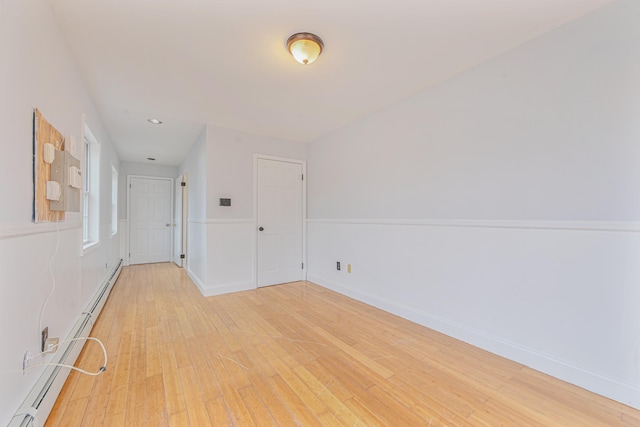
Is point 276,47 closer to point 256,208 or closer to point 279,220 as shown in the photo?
point 256,208

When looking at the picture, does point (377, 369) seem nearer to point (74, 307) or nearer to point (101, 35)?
point (74, 307)

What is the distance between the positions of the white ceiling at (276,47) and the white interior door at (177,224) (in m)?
2.79

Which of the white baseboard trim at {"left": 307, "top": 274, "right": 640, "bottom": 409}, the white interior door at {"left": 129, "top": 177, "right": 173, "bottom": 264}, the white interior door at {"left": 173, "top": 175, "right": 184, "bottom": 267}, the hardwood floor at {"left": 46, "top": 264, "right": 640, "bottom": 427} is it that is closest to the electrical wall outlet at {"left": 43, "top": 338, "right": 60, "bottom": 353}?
the hardwood floor at {"left": 46, "top": 264, "right": 640, "bottom": 427}

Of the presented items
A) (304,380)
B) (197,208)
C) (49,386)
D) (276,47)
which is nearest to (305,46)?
(276,47)

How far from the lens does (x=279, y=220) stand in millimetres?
4168

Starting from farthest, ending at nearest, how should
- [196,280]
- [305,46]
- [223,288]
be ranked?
1. [196,280]
2. [223,288]
3. [305,46]

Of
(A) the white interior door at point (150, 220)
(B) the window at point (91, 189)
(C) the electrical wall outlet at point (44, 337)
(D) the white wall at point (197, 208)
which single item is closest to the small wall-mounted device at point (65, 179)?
(C) the electrical wall outlet at point (44, 337)

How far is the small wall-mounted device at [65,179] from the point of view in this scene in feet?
5.20

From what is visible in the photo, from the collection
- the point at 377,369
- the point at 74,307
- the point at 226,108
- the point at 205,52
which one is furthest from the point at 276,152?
the point at 377,369

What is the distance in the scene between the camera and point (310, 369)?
1.86 meters

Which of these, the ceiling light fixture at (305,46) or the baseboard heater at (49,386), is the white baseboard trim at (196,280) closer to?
the baseboard heater at (49,386)

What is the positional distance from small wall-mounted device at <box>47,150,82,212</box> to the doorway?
7.44 ft

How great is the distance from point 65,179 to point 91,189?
65.5 inches

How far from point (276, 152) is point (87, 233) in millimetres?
2547
